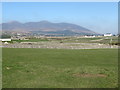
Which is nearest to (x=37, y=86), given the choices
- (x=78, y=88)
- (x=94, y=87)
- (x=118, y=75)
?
(x=78, y=88)

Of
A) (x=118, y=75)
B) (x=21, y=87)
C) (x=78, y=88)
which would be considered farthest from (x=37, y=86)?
(x=118, y=75)

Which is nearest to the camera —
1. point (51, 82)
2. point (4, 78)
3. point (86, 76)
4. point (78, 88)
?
point (78, 88)

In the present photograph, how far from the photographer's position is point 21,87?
1212 cm

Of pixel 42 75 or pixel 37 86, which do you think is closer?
pixel 37 86

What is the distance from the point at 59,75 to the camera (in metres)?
15.4

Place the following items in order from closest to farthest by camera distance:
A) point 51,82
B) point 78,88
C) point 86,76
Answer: point 78,88 < point 51,82 < point 86,76

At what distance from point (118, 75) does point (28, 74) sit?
611cm

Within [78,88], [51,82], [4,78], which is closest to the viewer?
[78,88]

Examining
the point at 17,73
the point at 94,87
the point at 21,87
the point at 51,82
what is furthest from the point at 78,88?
the point at 17,73

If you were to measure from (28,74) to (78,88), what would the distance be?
4.96 m

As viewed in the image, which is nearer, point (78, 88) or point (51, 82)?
point (78, 88)

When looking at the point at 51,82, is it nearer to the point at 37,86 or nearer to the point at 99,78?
the point at 37,86

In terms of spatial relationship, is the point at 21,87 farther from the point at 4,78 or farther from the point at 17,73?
the point at 17,73

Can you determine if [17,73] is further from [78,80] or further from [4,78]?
[78,80]
